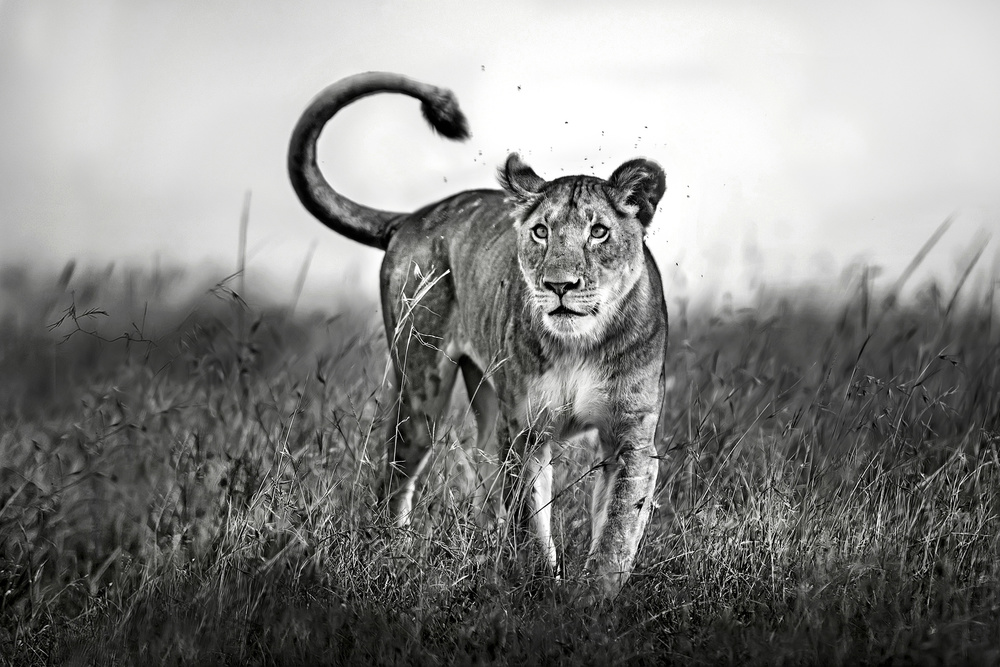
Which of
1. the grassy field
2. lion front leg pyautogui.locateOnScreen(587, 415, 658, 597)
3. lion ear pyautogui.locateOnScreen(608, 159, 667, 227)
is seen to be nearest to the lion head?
lion ear pyautogui.locateOnScreen(608, 159, 667, 227)

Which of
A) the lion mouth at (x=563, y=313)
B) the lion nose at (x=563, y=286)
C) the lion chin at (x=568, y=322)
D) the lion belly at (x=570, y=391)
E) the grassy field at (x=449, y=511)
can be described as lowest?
the grassy field at (x=449, y=511)

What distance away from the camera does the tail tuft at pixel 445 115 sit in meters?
4.46

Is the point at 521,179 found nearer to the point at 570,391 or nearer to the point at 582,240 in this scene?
the point at 582,240

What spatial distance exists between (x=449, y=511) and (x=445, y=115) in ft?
6.10

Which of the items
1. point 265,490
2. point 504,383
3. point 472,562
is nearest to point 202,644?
point 265,490

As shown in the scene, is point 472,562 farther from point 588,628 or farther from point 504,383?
point 504,383

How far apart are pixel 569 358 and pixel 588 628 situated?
1201mm

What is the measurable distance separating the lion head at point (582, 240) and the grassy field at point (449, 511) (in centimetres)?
65

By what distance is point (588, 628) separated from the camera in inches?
119

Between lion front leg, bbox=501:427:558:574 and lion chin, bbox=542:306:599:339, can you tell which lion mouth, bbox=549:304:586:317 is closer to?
lion chin, bbox=542:306:599:339

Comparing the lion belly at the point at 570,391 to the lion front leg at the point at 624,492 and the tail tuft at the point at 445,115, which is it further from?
the tail tuft at the point at 445,115

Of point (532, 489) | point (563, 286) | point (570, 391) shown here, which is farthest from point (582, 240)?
point (532, 489)

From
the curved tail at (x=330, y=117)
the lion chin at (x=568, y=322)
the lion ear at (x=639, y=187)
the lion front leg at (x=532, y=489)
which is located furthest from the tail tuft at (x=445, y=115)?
the lion front leg at (x=532, y=489)

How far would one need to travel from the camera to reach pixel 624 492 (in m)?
3.85
